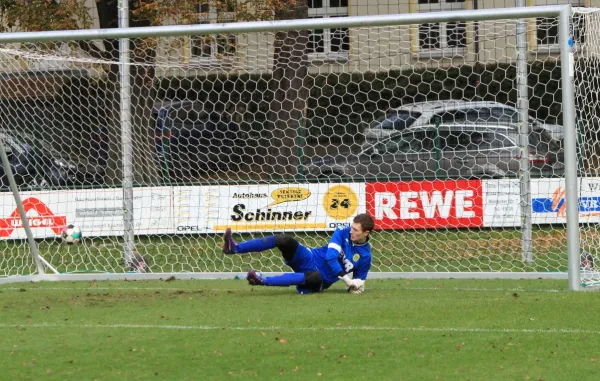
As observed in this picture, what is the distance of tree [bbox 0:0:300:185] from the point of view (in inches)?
586


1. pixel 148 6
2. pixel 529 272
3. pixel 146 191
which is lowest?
pixel 529 272

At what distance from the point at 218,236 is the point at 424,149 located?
11.4ft

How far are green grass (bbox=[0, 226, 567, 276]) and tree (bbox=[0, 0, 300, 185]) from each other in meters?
1.11

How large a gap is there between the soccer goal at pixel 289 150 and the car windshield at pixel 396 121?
3cm

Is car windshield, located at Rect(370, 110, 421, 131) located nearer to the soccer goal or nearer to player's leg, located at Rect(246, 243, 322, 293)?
the soccer goal

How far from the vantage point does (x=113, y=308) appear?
9.77 m

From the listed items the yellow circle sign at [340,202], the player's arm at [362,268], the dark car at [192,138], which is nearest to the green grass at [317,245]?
the yellow circle sign at [340,202]

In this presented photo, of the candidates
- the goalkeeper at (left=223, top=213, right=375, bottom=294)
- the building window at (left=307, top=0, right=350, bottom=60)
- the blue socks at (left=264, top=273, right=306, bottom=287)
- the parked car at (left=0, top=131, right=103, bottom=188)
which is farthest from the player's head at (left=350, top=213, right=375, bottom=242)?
the parked car at (left=0, top=131, right=103, bottom=188)

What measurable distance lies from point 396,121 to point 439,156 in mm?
1119

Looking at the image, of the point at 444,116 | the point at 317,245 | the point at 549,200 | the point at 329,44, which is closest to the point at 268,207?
the point at 317,245

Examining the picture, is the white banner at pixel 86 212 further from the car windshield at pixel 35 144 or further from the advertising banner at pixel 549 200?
the advertising banner at pixel 549 200

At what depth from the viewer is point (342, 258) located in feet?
33.9

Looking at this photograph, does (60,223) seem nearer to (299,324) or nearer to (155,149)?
(155,149)

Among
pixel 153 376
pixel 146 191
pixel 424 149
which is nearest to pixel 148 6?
pixel 146 191
